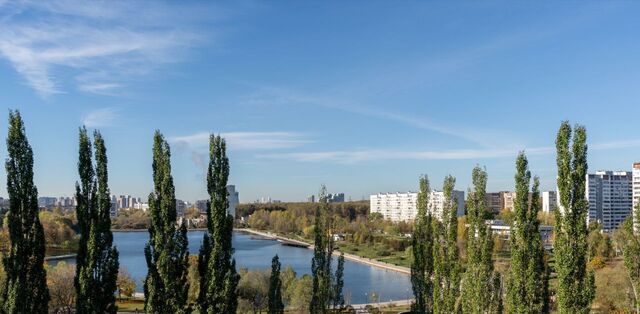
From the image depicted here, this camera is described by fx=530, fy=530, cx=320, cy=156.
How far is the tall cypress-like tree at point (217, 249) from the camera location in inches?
696

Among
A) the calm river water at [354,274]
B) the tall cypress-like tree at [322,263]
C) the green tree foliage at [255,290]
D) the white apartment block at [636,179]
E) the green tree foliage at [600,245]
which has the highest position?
the white apartment block at [636,179]

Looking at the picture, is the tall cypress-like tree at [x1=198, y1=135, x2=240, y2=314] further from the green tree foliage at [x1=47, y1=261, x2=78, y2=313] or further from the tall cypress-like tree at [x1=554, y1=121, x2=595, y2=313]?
the green tree foliage at [x1=47, y1=261, x2=78, y2=313]

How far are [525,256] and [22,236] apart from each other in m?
16.5

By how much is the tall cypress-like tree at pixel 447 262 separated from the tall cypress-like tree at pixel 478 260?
79 cm

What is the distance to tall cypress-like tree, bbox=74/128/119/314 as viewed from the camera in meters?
17.0

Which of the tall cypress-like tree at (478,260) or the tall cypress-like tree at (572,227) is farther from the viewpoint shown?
the tall cypress-like tree at (478,260)

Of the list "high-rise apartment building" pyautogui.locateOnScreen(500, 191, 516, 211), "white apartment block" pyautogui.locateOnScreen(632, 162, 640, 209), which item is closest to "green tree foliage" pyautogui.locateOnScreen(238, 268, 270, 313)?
"white apartment block" pyautogui.locateOnScreen(632, 162, 640, 209)

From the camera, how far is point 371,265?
76.2 metres

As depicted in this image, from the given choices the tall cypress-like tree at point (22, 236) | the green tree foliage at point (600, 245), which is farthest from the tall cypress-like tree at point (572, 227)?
the green tree foliage at point (600, 245)

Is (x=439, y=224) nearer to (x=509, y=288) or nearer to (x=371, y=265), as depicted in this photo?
(x=509, y=288)

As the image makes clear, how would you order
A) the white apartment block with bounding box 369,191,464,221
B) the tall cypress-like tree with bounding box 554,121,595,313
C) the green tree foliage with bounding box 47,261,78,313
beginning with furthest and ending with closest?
the white apartment block with bounding box 369,191,464,221
the green tree foliage with bounding box 47,261,78,313
the tall cypress-like tree with bounding box 554,121,595,313

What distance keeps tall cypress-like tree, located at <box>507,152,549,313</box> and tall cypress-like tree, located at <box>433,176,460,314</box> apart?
144 inches

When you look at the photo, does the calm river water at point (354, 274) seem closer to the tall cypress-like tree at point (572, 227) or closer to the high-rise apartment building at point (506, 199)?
the tall cypress-like tree at point (572, 227)

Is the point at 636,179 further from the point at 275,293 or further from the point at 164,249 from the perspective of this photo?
the point at 164,249
